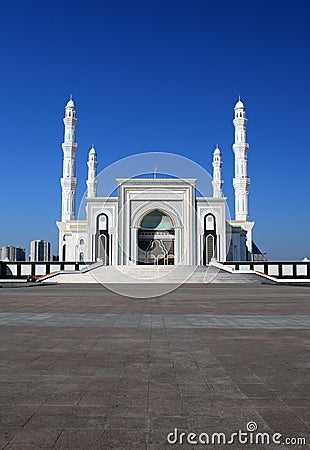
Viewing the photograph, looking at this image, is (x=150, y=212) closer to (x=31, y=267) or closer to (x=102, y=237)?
(x=102, y=237)

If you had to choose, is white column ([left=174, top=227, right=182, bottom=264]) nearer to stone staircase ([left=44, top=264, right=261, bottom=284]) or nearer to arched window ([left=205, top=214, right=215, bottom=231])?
arched window ([left=205, top=214, right=215, bottom=231])

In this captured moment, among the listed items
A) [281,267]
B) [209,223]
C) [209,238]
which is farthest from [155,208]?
[281,267]

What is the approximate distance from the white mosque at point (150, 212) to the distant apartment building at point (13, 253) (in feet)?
22.7

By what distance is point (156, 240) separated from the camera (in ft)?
172

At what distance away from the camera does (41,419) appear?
3158mm

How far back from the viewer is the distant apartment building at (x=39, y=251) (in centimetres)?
5919

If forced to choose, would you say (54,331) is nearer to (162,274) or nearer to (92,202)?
(162,274)

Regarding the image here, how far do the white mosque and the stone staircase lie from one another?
27.2 feet

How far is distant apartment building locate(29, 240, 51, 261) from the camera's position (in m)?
59.2

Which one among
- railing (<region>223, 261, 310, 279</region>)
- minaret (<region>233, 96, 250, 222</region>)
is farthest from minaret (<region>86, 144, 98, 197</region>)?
railing (<region>223, 261, 310, 279</region>)

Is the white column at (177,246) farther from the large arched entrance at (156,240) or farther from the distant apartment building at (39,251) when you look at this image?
the distant apartment building at (39,251)

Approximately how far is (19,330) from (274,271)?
1253 inches

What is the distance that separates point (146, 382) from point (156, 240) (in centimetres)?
4805

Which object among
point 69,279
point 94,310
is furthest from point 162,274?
point 94,310
